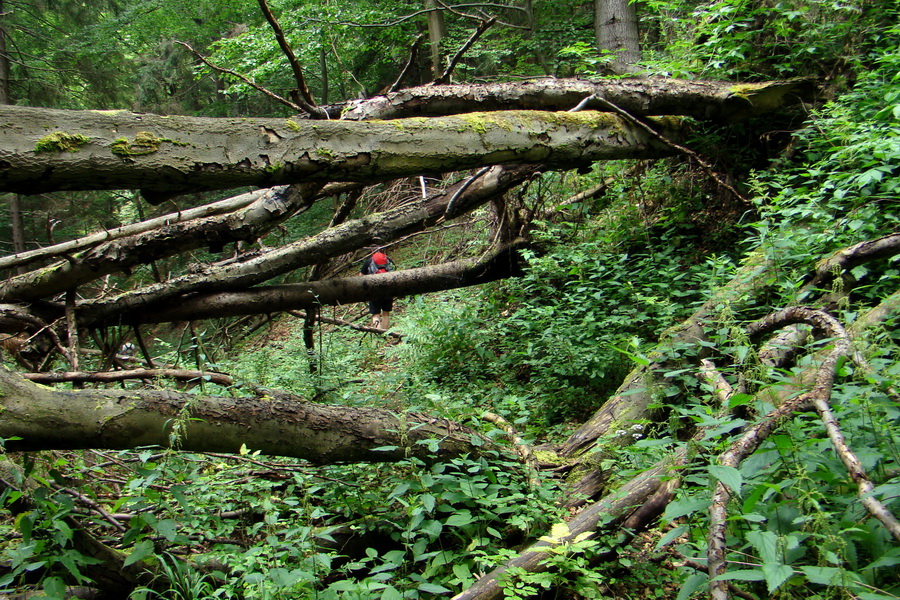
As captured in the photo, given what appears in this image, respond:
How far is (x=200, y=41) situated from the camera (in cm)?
1644

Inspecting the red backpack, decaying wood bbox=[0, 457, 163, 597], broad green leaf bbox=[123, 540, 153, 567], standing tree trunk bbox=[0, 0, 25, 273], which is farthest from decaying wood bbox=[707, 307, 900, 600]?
standing tree trunk bbox=[0, 0, 25, 273]

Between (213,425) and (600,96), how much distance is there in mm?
3969

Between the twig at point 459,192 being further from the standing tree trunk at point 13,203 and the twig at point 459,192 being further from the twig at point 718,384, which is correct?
the standing tree trunk at point 13,203

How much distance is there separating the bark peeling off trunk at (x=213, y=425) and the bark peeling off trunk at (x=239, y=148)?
3.26 feet

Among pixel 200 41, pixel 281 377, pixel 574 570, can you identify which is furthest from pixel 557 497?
pixel 200 41

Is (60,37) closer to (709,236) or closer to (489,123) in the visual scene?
(489,123)

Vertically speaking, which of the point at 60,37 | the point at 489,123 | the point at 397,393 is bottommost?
the point at 397,393

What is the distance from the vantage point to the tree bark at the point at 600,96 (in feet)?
13.9

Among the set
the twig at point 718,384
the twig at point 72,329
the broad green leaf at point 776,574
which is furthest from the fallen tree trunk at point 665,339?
the twig at point 72,329

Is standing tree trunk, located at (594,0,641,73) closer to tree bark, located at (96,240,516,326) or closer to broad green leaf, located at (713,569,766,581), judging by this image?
tree bark, located at (96,240,516,326)

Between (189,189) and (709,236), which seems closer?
(189,189)

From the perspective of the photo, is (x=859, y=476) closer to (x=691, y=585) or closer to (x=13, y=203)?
(x=691, y=585)

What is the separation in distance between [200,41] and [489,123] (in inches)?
635

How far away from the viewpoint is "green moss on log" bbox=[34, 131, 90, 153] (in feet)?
7.86
